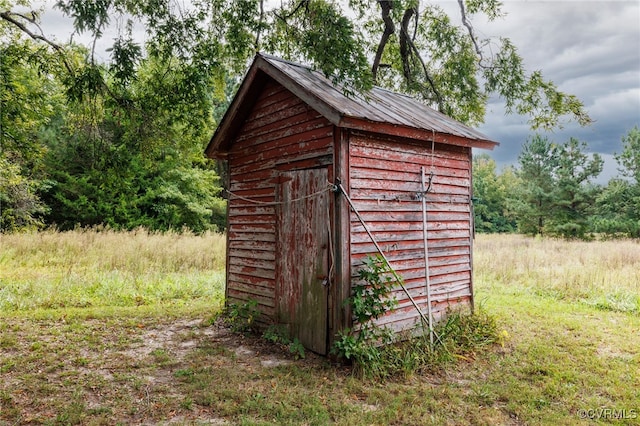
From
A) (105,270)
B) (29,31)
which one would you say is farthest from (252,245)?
(29,31)

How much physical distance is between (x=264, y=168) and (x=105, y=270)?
22.5ft

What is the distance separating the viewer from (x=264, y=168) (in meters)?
7.05

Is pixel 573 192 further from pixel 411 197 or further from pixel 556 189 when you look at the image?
pixel 411 197

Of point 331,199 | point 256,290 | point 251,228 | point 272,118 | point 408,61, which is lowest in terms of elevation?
point 256,290

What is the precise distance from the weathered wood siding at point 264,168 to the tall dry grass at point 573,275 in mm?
6690

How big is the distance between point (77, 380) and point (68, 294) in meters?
5.10

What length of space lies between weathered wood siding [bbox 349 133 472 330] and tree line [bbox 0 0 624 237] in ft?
3.88

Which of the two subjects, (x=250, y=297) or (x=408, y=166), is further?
(x=250, y=297)

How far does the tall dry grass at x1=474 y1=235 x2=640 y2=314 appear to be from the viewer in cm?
939

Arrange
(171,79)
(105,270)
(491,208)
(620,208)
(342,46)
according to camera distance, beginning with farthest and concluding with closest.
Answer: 1. (491,208)
2. (620,208)
3. (105,270)
4. (171,79)
5. (342,46)

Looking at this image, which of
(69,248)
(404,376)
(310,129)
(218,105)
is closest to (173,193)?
(69,248)

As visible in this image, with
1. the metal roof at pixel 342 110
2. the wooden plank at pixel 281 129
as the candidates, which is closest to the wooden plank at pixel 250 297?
the wooden plank at pixel 281 129

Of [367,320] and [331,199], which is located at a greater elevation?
[331,199]

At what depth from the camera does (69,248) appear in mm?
12656
